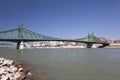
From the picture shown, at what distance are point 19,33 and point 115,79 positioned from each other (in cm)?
7904

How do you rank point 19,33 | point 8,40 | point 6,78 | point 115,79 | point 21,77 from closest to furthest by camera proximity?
point 6,78 < point 21,77 < point 115,79 < point 8,40 < point 19,33

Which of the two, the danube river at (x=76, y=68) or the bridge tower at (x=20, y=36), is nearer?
the danube river at (x=76, y=68)

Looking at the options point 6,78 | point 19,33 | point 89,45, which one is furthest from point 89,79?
point 89,45

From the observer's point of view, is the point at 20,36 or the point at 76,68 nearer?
the point at 76,68

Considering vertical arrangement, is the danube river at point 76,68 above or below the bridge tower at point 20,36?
below

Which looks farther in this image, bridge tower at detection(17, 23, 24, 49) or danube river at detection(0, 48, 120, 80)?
bridge tower at detection(17, 23, 24, 49)

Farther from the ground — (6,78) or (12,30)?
(12,30)

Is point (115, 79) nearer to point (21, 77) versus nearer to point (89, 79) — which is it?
point (89, 79)

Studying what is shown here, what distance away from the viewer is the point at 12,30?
289ft

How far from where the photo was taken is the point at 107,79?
10.4 meters

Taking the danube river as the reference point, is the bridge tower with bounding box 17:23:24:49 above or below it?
above

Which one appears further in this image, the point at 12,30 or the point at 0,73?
the point at 12,30

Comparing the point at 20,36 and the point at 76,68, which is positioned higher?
the point at 20,36

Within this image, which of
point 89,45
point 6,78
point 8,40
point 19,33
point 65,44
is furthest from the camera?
point 65,44
